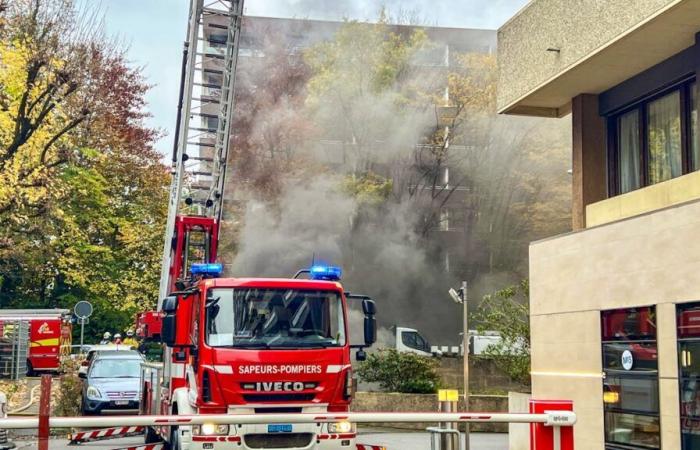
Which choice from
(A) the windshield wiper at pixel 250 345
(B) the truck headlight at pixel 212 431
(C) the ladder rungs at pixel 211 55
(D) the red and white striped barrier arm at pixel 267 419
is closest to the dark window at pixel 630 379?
(A) the windshield wiper at pixel 250 345

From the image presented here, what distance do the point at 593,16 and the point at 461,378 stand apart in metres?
15.5

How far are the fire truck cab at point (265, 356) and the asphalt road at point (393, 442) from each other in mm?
5085

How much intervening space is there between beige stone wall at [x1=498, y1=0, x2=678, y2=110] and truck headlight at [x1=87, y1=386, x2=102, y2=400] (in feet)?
31.9

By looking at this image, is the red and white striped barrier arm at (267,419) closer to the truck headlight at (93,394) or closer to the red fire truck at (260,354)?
the red fire truck at (260,354)

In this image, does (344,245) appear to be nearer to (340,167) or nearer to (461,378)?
(340,167)

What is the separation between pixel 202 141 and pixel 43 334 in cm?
1689

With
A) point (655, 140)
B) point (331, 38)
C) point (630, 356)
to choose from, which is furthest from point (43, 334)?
point (630, 356)

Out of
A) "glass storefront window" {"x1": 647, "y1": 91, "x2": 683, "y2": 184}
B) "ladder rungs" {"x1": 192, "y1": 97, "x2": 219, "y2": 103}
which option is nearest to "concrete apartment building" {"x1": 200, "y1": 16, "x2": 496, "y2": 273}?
"ladder rungs" {"x1": 192, "y1": 97, "x2": 219, "y2": 103}

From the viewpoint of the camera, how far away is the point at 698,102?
36.9 feet

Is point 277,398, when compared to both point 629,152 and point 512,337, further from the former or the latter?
point 512,337

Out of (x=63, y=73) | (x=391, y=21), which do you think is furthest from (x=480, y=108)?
(x=63, y=73)

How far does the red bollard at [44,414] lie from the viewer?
5.20m

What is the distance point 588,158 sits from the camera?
1393 centimetres

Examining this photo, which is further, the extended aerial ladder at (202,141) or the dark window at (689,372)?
the extended aerial ladder at (202,141)
